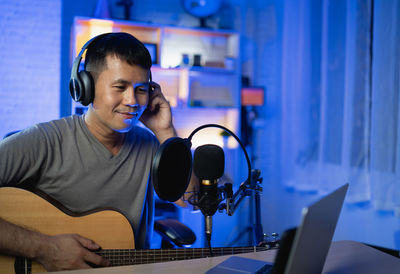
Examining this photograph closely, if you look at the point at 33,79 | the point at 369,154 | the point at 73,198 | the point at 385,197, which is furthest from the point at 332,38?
the point at 33,79

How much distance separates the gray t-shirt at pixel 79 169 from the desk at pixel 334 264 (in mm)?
515

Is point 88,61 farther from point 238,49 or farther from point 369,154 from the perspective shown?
point 238,49

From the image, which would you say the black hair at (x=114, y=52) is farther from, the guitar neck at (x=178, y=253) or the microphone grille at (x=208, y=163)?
the guitar neck at (x=178, y=253)

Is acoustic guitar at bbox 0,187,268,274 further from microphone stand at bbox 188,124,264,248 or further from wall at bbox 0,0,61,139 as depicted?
wall at bbox 0,0,61,139

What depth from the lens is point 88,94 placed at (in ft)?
4.49

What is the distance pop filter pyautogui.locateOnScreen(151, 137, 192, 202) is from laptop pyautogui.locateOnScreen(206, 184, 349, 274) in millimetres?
314

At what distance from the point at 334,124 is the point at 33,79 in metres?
2.53

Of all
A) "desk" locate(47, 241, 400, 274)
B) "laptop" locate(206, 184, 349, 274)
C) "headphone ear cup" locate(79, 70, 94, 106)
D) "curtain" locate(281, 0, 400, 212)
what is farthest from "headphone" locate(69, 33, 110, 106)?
"curtain" locate(281, 0, 400, 212)

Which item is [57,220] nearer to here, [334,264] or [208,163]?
[208,163]

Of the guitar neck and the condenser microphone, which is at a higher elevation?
the condenser microphone

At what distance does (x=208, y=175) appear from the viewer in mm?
972

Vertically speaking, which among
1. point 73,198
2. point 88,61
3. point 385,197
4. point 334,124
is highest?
point 88,61

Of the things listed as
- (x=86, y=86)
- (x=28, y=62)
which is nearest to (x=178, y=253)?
(x=86, y=86)

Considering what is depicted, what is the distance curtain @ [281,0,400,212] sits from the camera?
2.25m
